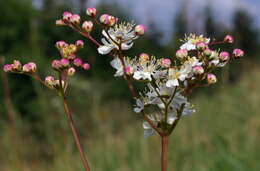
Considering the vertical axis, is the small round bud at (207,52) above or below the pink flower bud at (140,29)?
below

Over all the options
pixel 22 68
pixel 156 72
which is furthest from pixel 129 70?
pixel 22 68

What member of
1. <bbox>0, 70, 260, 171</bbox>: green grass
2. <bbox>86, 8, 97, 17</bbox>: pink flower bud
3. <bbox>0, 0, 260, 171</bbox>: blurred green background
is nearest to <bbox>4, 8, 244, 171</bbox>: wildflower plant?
<bbox>86, 8, 97, 17</bbox>: pink flower bud

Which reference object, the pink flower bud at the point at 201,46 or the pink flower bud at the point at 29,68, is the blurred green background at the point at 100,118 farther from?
the pink flower bud at the point at 29,68

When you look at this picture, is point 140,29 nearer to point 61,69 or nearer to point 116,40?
point 116,40

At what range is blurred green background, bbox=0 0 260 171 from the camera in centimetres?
331

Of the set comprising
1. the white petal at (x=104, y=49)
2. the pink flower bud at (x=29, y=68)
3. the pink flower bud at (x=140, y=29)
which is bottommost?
the pink flower bud at (x=29, y=68)

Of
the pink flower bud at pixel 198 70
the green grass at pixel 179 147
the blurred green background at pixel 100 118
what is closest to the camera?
the pink flower bud at pixel 198 70

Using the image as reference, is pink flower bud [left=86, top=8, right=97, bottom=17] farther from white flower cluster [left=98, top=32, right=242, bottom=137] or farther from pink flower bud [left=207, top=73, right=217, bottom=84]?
pink flower bud [left=207, top=73, right=217, bottom=84]

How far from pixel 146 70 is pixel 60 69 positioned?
0.82ft

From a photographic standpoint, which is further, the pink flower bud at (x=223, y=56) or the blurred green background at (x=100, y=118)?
the blurred green background at (x=100, y=118)

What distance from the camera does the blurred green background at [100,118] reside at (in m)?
3.31

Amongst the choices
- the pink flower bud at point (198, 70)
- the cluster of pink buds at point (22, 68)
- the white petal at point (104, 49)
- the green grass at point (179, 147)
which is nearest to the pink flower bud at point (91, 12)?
the white petal at point (104, 49)

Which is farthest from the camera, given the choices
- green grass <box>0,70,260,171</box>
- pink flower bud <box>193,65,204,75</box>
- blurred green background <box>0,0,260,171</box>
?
blurred green background <box>0,0,260,171</box>

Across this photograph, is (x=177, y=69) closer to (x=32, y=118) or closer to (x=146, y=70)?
(x=146, y=70)
